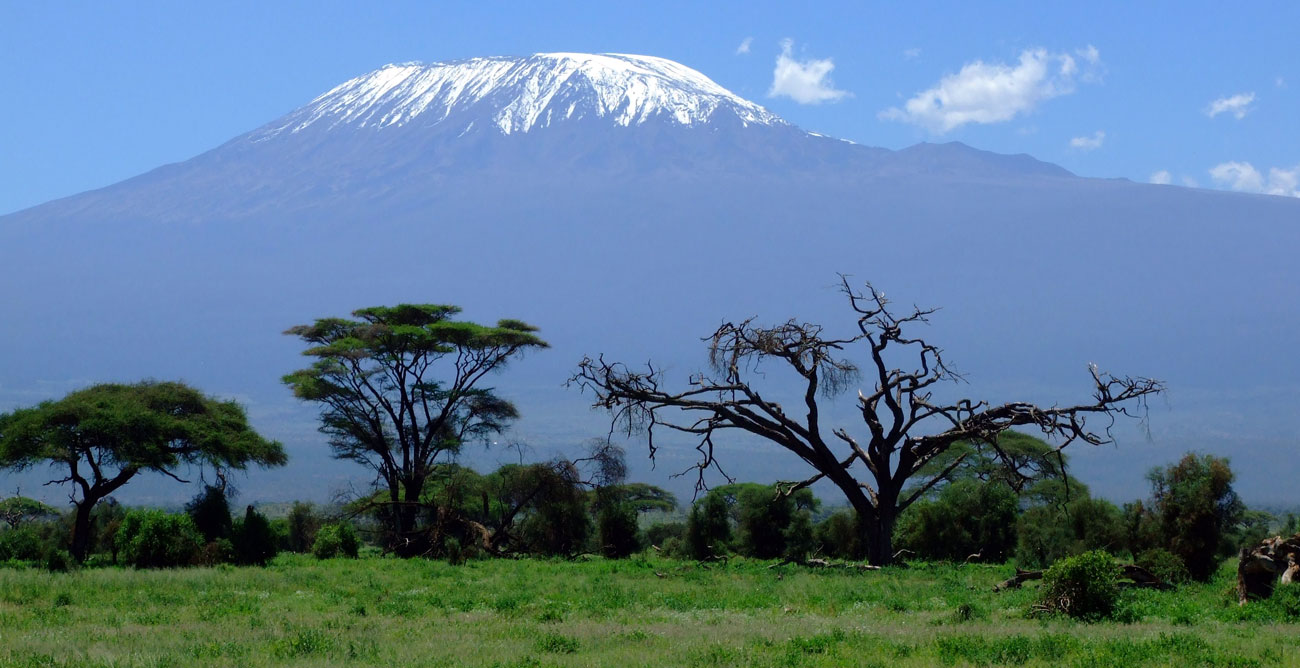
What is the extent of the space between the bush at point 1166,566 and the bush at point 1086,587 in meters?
5.20

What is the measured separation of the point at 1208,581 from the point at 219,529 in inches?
892

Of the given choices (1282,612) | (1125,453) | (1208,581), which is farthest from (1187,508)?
(1125,453)

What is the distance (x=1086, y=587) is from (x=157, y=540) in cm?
2015

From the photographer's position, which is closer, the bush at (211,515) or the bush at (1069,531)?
the bush at (1069,531)

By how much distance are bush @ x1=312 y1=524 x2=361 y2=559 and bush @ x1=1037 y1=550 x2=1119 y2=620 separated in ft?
68.1

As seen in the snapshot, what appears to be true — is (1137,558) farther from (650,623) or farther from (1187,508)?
(650,623)

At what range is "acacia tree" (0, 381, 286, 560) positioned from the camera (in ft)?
105

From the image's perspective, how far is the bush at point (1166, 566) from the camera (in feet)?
74.5

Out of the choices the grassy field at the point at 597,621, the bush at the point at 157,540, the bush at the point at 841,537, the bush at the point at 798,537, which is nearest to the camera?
the grassy field at the point at 597,621

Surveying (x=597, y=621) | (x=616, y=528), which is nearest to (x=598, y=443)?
(x=616, y=528)

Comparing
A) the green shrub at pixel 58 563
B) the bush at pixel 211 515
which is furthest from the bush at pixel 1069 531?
the green shrub at pixel 58 563

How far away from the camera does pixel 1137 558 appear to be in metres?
24.9

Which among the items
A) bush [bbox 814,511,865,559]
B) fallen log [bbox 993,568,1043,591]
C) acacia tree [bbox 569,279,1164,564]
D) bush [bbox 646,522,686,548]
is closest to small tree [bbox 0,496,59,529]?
bush [bbox 646,522,686,548]

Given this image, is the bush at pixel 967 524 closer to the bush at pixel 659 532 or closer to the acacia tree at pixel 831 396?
the acacia tree at pixel 831 396
